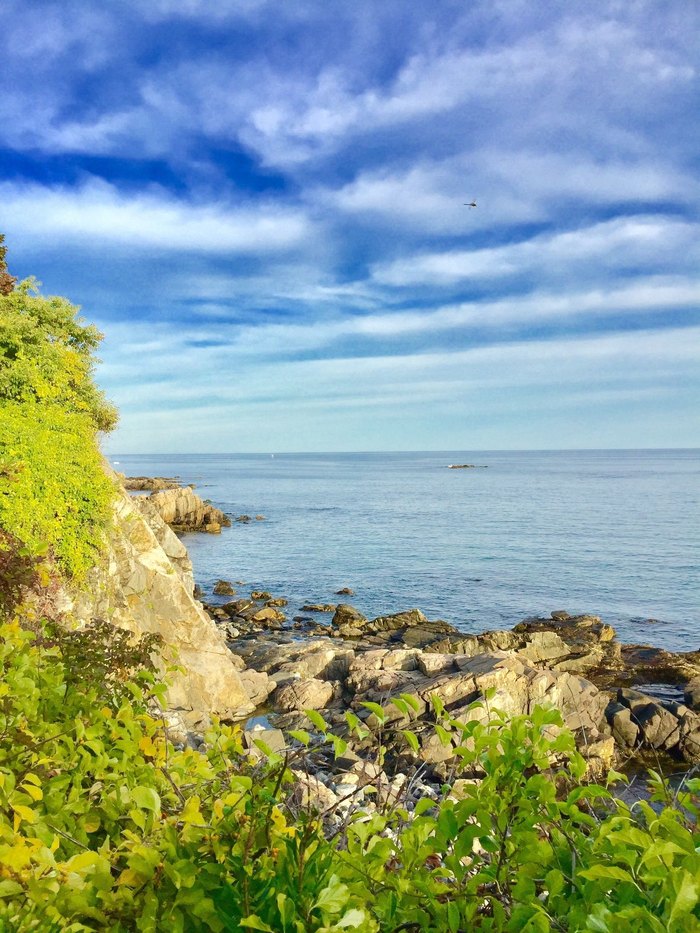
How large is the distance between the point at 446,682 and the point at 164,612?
9630 mm

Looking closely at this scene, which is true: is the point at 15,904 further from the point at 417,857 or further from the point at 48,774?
the point at 417,857

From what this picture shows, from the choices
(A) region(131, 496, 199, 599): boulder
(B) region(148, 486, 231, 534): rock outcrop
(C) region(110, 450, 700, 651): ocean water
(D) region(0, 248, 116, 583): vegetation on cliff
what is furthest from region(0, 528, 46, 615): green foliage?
(B) region(148, 486, 231, 534): rock outcrop

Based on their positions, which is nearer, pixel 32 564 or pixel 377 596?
pixel 32 564

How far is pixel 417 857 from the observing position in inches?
117

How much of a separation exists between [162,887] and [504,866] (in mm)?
1675

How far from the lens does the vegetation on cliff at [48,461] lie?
46.5 feet

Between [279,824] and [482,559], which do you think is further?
[482,559]

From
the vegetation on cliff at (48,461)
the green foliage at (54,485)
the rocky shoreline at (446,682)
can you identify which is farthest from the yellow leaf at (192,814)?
the green foliage at (54,485)

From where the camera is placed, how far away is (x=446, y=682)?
21422 millimetres

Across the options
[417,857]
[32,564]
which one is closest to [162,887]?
[417,857]

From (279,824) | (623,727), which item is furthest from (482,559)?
(279,824)

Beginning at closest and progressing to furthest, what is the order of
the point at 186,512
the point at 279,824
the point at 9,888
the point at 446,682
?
the point at 9,888, the point at 279,824, the point at 446,682, the point at 186,512

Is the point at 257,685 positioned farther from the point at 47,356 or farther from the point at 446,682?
the point at 47,356

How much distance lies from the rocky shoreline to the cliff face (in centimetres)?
155
